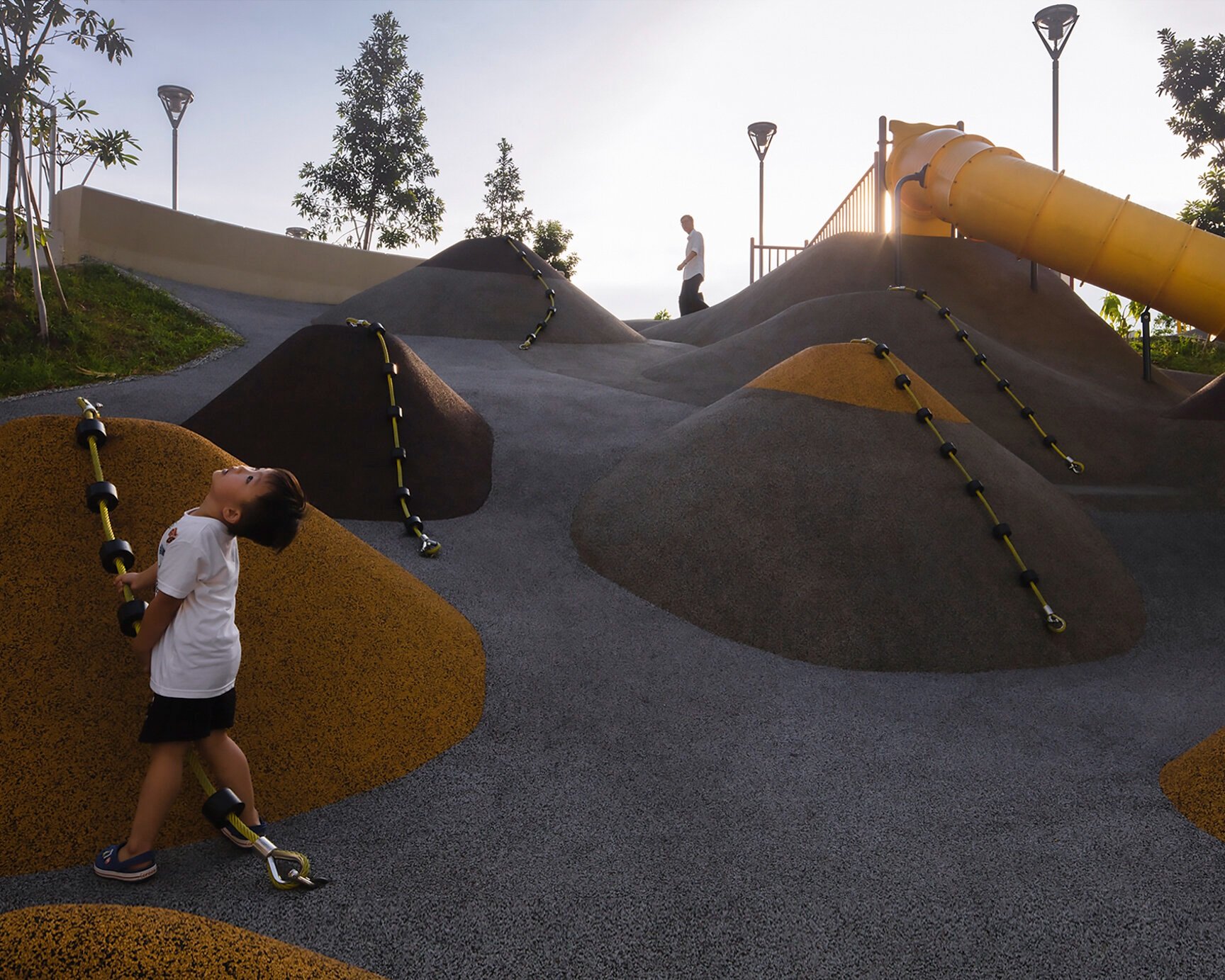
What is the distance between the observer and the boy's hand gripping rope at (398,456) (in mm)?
6301

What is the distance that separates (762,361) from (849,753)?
8.95 meters

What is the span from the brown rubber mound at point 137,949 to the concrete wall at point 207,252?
1704cm

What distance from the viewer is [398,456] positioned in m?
7.19

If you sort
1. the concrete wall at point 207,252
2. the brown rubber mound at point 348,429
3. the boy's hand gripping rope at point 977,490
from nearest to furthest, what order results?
the boy's hand gripping rope at point 977,490
the brown rubber mound at point 348,429
the concrete wall at point 207,252

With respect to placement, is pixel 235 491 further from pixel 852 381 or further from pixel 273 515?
pixel 852 381

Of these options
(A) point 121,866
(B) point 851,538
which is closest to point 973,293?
(B) point 851,538

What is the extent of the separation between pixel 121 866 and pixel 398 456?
182 inches

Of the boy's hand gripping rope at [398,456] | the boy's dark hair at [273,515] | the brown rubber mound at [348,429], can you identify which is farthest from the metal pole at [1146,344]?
the boy's dark hair at [273,515]

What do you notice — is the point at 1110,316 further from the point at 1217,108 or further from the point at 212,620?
the point at 212,620

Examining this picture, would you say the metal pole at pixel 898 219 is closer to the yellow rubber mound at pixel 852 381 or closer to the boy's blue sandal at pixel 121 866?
the yellow rubber mound at pixel 852 381

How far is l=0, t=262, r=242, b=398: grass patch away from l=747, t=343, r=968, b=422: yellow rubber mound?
8.78 meters

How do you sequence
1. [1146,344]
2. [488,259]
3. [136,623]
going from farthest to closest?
[488,259] → [1146,344] → [136,623]

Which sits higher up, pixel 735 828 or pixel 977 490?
pixel 977 490

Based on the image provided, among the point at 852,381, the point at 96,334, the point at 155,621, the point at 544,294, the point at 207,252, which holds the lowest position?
the point at 155,621
